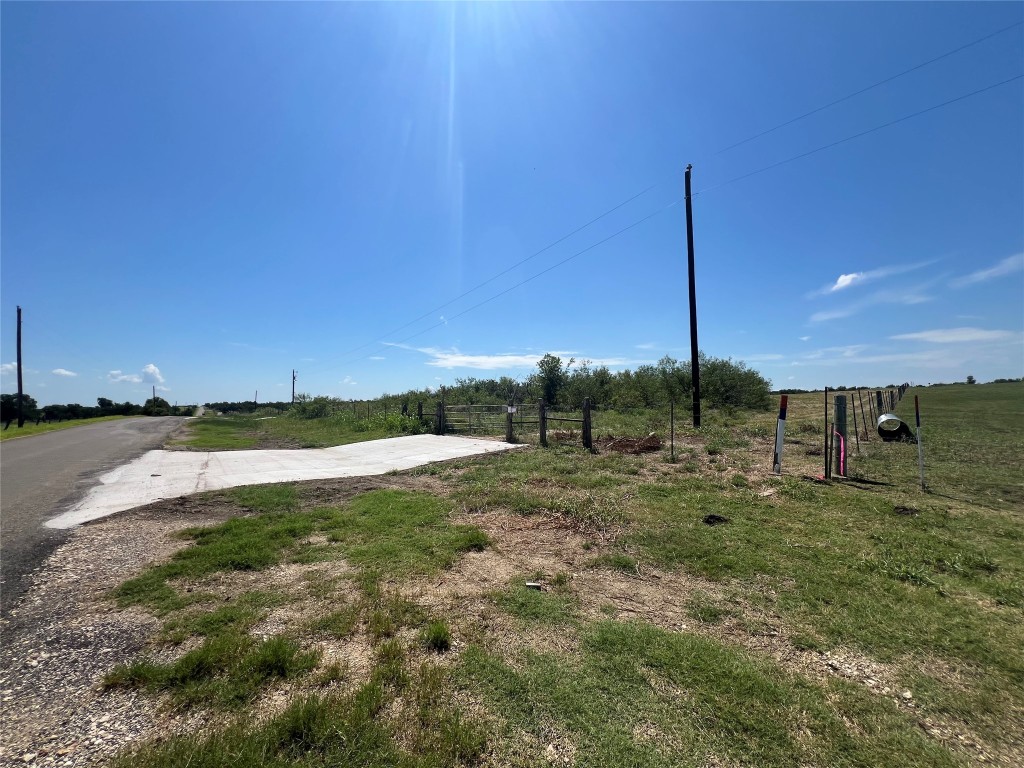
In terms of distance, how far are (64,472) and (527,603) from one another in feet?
40.2

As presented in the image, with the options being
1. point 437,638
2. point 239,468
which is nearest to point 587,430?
point 239,468

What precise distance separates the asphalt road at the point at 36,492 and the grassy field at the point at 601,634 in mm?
1273

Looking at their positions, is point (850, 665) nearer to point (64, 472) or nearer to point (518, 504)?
point (518, 504)

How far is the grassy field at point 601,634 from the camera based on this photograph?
6.49 feet

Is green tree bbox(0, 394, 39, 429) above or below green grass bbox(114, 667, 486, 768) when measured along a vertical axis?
above

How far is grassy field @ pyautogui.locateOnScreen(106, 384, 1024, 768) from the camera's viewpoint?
1.98 metres

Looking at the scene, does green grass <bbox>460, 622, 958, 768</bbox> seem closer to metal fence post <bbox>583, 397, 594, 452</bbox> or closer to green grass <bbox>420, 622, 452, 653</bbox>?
green grass <bbox>420, 622, 452, 653</bbox>

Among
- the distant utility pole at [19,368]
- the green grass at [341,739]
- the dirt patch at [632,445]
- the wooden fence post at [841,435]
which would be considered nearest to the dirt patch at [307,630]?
the green grass at [341,739]

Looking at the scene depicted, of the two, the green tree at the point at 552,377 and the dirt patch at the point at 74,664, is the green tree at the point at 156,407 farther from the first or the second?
the dirt patch at the point at 74,664

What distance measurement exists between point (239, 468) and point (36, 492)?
11.0 ft

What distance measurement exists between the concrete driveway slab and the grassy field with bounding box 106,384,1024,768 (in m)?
2.90

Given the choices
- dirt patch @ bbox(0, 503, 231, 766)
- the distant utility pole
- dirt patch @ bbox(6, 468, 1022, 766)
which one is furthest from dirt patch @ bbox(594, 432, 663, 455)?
the distant utility pole

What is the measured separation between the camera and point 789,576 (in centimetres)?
374

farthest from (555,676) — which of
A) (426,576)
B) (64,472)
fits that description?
(64,472)
